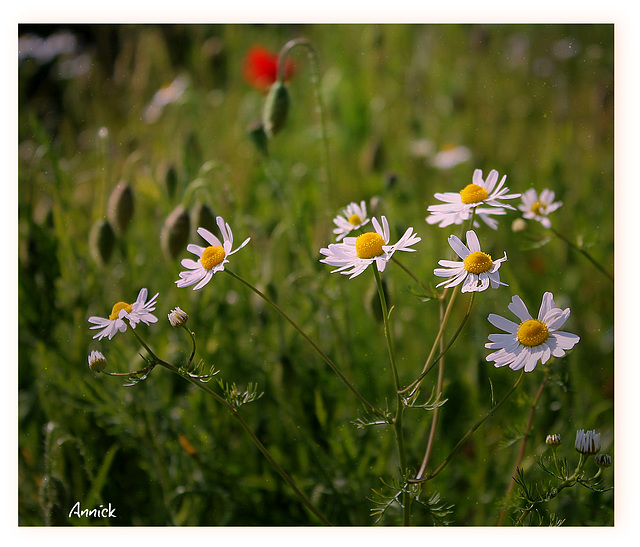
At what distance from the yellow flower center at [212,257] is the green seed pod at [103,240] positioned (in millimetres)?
365

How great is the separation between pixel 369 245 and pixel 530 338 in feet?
0.55

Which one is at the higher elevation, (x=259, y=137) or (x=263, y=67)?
(x=263, y=67)

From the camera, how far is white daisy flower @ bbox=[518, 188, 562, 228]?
2.35 ft

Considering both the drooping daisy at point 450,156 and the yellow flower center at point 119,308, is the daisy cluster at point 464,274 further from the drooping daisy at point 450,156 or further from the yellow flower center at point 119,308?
the drooping daisy at point 450,156

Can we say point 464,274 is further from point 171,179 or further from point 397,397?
point 171,179

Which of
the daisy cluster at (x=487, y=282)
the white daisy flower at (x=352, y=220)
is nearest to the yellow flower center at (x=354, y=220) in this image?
the white daisy flower at (x=352, y=220)

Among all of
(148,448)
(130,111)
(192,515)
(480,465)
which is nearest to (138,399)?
(148,448)

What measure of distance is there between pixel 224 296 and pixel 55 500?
1.25 feet

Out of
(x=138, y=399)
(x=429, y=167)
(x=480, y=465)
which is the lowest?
(x=480, y=465)

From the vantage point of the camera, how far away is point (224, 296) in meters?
0.97

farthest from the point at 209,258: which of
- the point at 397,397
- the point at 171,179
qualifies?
the point at 171,179

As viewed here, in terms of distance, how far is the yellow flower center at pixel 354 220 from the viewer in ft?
2.16

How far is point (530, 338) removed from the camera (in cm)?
53
